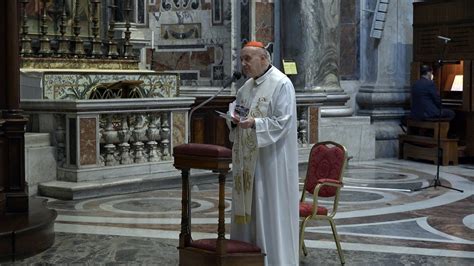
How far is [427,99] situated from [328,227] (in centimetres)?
680

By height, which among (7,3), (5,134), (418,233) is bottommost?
(418,233)

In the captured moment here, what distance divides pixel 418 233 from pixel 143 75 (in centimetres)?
509

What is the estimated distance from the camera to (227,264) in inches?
228

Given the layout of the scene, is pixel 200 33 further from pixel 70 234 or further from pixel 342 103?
pixel 70 234

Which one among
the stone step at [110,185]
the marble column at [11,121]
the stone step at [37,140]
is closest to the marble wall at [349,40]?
the stone step at [110,185]

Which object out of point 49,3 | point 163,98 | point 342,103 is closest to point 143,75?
point 163,98

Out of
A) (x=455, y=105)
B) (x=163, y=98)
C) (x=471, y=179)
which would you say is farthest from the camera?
(x=455, y=105)

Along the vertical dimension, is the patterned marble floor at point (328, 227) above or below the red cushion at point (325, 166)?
below

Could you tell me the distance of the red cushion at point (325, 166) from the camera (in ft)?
23.0

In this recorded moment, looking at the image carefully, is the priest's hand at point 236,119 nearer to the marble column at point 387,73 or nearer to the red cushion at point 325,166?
the red cushion at point 325,166

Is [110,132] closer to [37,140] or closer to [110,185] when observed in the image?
[110,185]

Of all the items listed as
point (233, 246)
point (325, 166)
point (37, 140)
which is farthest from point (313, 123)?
point (233, 246)

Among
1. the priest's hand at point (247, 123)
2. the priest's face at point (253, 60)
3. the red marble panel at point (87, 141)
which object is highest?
the priest's face at point (253, 60)

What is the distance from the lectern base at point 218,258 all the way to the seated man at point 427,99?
30.8 feet
